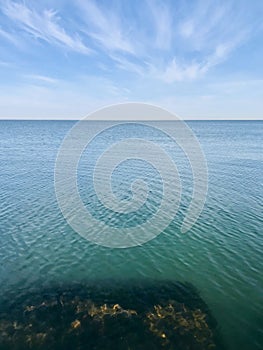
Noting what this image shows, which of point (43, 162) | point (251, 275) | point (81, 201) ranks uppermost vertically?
point (251, 275)

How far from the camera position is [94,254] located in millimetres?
25344

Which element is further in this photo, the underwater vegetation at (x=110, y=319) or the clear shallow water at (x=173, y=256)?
the clear shallow water at (x=173, y=256)

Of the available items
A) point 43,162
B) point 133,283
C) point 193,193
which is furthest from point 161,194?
point 43,162

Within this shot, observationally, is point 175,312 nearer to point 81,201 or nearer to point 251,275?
point 251,275

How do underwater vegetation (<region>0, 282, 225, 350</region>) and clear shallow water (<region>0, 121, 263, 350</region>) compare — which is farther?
Answer: clear shallow water (<region>0, 121, 263, 350</region>)

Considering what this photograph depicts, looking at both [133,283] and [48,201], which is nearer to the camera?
[133,283]

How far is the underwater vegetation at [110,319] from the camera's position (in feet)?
53.0

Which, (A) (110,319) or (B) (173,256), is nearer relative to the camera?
(A) (110,319)

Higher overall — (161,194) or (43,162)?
(161,194)

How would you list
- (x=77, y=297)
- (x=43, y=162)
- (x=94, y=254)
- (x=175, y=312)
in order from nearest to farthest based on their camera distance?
1. (x=175, y=312)
2. (x=77, y=297)
3. (x=94, y=254)
4. (x=43, y=162)

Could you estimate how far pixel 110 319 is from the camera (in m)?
17.8

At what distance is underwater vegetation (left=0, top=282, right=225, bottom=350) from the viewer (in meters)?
16.2

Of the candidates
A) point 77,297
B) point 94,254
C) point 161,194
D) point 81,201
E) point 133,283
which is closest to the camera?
point 77,297

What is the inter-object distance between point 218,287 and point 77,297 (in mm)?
9933
